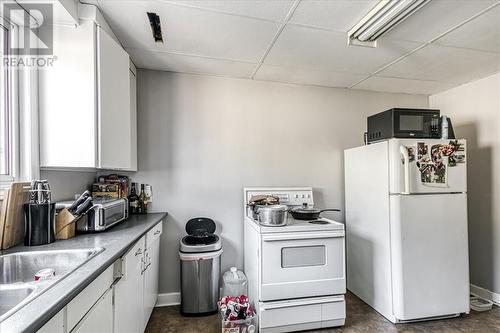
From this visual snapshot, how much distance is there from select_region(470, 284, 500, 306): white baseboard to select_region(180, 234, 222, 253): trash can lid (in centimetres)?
274

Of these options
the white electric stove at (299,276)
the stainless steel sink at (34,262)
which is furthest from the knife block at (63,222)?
the white electric stove at (299,276)

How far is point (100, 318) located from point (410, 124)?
2620 mm

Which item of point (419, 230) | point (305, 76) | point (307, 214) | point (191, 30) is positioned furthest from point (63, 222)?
point (419, 230)

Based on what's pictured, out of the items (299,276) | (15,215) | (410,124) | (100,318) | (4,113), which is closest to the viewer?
(100,318)

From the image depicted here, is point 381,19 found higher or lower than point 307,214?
higher

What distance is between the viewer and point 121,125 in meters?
1.91

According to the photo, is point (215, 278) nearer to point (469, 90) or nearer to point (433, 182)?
point (433, 182)

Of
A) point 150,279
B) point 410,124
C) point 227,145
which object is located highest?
point 410,124

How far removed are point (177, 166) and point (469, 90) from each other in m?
3.30

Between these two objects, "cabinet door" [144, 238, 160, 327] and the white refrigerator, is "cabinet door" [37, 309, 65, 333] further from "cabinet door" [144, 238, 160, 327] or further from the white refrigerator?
the white refrigerator

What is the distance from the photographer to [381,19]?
1623mm

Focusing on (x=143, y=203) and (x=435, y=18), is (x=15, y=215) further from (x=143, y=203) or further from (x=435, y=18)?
(x=435, y=18)

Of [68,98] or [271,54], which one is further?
[271,54]

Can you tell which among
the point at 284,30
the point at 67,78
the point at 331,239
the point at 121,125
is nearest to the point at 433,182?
the point at 331,239
